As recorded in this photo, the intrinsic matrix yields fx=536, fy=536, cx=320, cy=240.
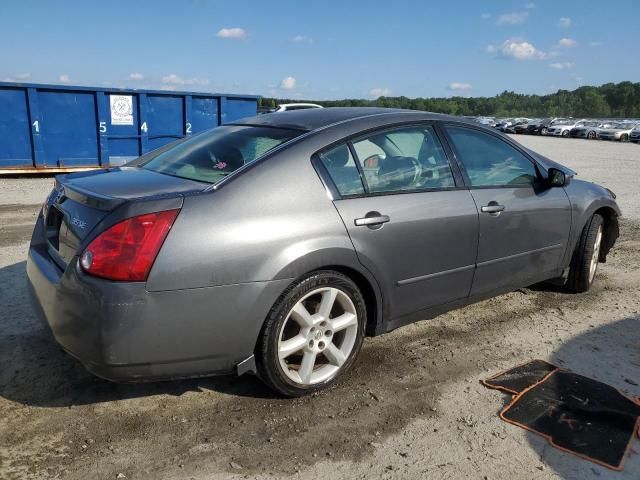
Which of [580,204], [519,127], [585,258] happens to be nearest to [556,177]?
[580,204]

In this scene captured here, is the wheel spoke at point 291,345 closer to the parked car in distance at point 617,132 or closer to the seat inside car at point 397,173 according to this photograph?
the seat inside car at point 397,173

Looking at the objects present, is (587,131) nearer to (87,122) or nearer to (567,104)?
(87,122)

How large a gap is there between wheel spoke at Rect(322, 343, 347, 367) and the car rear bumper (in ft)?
1.71

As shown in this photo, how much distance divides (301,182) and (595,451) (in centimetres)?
195

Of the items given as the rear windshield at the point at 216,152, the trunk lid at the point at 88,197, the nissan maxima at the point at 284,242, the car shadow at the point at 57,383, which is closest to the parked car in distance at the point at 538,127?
the nissan maxima at the point at 284,242

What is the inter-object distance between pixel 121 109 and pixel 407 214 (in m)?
10.5

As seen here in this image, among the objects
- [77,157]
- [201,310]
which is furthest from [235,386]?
[77,157]

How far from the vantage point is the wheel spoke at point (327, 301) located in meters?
2.93

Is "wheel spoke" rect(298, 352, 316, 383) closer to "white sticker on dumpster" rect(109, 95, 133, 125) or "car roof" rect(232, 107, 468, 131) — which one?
"car roof" rect(232, 107, 468, 131)

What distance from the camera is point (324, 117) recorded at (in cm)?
338

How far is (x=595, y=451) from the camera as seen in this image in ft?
8.39

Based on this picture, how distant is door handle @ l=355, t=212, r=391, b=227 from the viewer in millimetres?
2979

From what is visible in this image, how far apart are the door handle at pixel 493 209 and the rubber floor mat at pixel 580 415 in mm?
1113

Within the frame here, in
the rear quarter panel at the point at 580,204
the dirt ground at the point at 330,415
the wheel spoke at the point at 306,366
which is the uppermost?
the rear quarter panel at the point at 580,204
